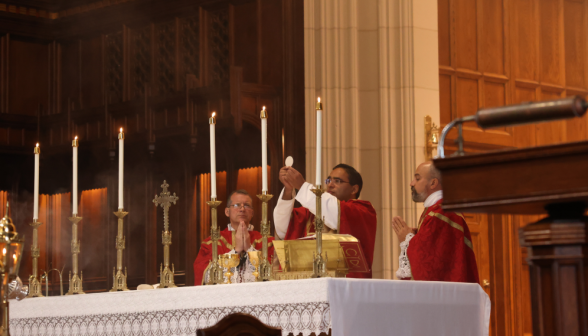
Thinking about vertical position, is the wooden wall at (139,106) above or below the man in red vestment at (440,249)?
above

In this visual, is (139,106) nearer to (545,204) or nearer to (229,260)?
(229,260)

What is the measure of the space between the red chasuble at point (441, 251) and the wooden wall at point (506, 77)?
8.65ft

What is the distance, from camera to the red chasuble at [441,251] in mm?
4949

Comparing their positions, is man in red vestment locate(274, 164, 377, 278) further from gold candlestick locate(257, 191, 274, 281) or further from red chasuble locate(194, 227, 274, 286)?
gold candlestick locate(257, 191, 274, 281)

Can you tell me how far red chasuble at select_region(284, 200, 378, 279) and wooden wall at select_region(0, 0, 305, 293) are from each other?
7.10 feet

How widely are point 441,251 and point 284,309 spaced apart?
1.70 metres

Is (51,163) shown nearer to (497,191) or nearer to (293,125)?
(293,125)

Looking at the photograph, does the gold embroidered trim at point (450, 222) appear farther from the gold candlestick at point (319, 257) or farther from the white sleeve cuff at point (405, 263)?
the gold candlestick at point (319, 257)

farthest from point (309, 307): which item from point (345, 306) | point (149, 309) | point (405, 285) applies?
point (149, 309)

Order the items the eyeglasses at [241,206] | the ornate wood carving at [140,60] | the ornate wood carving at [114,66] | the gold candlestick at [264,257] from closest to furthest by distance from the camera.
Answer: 1. the gold candlestick at [264,257]
2. the eyeglasses at [241,206]
3. the ornate wood carving at [140,60]
4. the ornate wood carving at [114,66]

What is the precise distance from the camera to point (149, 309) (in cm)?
395

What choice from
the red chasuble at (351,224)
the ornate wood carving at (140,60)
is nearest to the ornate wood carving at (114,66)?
the ornate wood carving at (140,60)

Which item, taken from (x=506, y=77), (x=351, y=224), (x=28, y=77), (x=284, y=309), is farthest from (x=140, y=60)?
(x=284, y=309)

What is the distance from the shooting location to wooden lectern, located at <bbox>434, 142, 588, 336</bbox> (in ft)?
6.75
